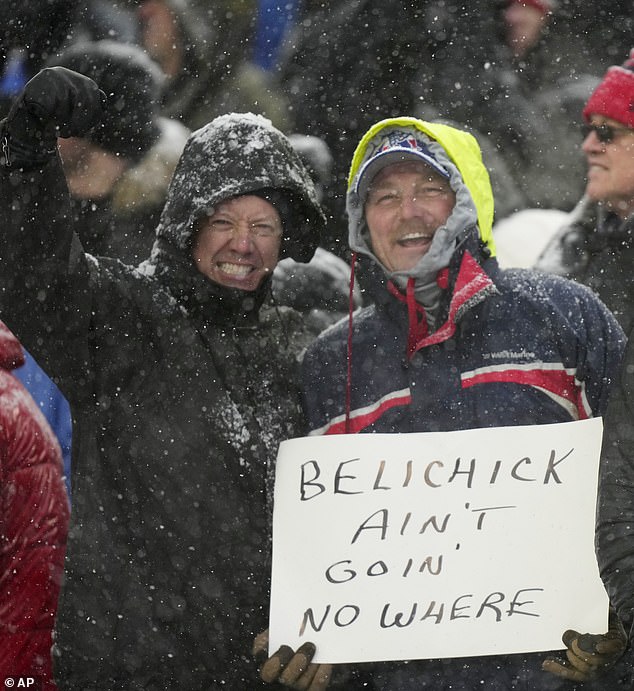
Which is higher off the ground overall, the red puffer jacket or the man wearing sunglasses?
the man wearing sunglasses

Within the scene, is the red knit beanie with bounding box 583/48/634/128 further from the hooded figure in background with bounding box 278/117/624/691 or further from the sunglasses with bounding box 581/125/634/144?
the hooded figure in background with bounding box 278/117/624/691

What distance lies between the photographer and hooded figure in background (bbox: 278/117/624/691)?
75.5 inches

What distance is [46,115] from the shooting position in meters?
1.64

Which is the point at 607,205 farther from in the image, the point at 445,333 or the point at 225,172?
the point at 225,172

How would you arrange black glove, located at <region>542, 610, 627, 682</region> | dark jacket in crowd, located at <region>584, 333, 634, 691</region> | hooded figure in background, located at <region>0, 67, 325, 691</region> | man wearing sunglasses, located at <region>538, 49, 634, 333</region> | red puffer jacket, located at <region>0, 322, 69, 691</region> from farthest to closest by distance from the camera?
1. man wearing sunglasses, located at <region>538, 49, 634, 333</region>
2. red puffer jacket, located at <region>0, 322, 69, 691</region>
3. hooded figure in background, located at <region>0, 67, 325, 691</region>
4. black glove, located at <region>542, 610, 627, 682</region>
5. dark jacket in crowd, located at <region>584, 333, 634, 691</region>

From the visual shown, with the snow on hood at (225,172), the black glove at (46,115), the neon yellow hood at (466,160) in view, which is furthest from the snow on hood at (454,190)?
the black glove at (46,115)

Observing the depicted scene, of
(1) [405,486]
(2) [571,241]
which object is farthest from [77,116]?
(2) [571,241]

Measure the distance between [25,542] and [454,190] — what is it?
1.13 m

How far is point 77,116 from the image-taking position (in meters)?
1.65

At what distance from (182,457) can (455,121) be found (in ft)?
3.41

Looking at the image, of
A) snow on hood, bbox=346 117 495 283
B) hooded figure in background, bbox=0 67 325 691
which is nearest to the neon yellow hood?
snow on hood, bbox=346 117 495 283

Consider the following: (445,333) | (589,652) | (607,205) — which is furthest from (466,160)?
(589,652)

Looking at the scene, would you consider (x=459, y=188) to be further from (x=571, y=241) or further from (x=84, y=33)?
(x=84, y=33)

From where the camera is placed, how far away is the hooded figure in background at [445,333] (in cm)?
192
